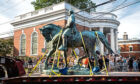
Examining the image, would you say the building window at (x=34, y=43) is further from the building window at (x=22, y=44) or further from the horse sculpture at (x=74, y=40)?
the horse sculpture at (x=74, y=40)

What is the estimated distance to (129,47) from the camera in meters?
49.7

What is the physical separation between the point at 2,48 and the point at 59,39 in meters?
22.6

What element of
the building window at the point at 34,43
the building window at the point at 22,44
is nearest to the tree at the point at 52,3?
the building window at the point at 22,44

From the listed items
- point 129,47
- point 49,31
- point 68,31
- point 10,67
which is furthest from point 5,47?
point 129,47

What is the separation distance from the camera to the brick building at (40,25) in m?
22.4

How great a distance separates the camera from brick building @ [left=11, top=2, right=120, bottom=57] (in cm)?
2243

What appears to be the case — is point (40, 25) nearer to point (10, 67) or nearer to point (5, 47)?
point (5, 47)

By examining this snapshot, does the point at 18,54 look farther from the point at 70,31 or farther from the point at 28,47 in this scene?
the point at 70,31

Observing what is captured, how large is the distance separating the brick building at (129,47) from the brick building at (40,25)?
2366 cm

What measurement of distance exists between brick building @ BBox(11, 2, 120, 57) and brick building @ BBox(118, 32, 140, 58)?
2366 cm

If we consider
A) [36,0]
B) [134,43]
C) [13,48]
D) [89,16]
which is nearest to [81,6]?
[89,16]

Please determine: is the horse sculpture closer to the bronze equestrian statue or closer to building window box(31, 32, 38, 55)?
the bronze equestrian statue

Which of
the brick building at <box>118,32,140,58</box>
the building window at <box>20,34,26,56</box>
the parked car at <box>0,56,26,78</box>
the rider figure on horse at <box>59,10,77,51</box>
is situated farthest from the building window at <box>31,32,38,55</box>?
the brick building at <box>118,32,140,58</box>

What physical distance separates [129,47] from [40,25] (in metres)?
35.2
